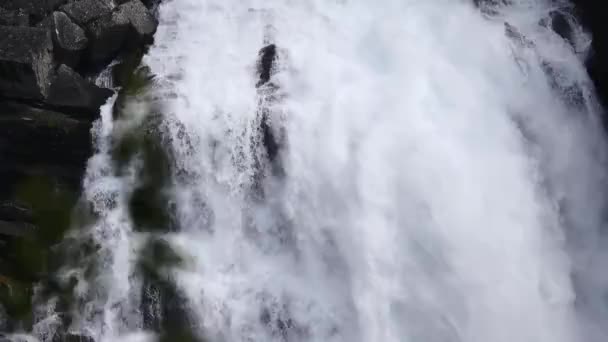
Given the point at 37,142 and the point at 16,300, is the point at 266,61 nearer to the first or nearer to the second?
the point at 37,142

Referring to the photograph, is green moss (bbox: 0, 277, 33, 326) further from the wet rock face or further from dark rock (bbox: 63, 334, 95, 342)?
the wet rock face

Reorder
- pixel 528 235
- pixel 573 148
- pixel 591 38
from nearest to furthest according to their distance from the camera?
pixel 528 235
pixel 573 148
pixel 591 38

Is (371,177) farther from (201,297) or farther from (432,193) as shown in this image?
(201,297)

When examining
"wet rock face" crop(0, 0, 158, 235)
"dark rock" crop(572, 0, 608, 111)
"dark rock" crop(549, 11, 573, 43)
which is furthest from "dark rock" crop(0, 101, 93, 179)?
"dark rock" crop(572, 0, 608, 111)

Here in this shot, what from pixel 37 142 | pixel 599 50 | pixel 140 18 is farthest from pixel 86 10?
pixel 599 50

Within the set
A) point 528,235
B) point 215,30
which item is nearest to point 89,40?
point 215,30
